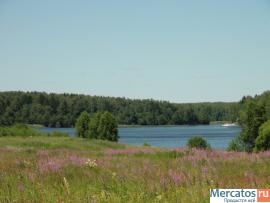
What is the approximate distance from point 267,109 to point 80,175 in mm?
68873

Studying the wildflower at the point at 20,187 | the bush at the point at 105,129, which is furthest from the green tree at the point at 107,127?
the wildflower at the point at 20,187

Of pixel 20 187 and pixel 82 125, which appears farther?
pixel 82 125

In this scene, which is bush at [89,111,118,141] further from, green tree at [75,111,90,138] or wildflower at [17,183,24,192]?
wildflower at [17,183,24,192]

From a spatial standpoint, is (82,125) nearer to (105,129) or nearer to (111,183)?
(105,129)

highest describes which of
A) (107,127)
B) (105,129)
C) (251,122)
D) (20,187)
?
(20,187)

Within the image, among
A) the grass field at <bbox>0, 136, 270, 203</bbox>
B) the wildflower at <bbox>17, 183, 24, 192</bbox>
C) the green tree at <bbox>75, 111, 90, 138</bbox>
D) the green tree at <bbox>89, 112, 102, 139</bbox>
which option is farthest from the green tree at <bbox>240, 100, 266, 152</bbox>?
the wildflower at <bbox>17, 183, 24, 192</bbox>

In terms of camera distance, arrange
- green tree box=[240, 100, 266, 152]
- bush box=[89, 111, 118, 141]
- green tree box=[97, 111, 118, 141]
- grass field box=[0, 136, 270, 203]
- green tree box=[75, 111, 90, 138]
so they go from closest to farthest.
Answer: grass field box=[0, 136, 270, 203] → green tree box=[240, 100, 266, 152] → bush box=[89, 111, 118, 141] → green tree box=[97, 111, 118, 141] → green tree box=[75, 111, 90, 138]

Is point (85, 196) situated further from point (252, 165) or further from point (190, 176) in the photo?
point (252, 165)

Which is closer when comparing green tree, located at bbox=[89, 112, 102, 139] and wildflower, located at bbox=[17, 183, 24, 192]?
wildflower, located at bbox=[17, 183, 24, 192]

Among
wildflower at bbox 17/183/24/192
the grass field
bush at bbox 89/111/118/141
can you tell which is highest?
the grass field

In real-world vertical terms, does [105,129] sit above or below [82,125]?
below

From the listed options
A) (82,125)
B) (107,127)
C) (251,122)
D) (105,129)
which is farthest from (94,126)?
(251,122)

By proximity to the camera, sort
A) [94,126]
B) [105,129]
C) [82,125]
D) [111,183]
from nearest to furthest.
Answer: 1. [111,183]
2. [105,129]
3. [94,126]
4. [82,125]

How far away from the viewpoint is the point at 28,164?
1218 cm
